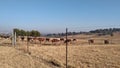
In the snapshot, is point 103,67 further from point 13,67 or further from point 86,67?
point 13,67

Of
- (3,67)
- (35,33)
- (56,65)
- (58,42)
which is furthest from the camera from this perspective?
(35,33)

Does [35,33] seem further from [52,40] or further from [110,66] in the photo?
[110,66]

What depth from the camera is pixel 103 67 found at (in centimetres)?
1330

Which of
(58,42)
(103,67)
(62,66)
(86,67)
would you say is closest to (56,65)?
(62,66)

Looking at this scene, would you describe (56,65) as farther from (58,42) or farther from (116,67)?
Answer: (58,42)

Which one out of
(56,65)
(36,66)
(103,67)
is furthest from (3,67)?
(103,67)

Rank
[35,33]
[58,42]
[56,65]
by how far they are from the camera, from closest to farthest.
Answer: [56,65] → [58,42] → [35,33]

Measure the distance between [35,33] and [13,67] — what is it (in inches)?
2625

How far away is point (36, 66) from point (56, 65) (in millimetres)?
1274

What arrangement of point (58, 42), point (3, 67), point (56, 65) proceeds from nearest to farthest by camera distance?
point (3, 67), point (56, 65), point (58, 42)

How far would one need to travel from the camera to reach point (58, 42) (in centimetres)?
4422

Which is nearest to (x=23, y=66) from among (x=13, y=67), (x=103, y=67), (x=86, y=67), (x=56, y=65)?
(x=13, y=67)

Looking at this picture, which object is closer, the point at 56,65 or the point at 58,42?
the point at 56,65

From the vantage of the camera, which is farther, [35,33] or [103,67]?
[35,33]
